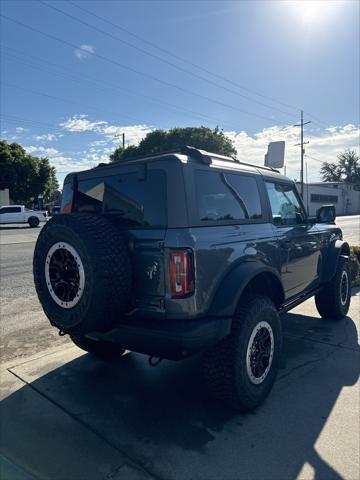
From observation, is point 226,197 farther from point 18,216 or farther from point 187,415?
point 18,216

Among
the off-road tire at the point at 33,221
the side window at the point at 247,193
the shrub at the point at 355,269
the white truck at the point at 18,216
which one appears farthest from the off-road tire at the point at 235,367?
the off-road tire at the point at 33,221

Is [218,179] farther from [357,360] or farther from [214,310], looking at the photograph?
[357,360]

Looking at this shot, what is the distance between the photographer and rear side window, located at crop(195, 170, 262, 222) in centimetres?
283

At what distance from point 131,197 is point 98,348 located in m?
1.70

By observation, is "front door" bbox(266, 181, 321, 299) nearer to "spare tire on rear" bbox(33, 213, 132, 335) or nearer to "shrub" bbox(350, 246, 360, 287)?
"spare tire on rear" bbox(33, 213, 132, 335)

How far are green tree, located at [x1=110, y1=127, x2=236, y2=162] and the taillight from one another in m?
37.4

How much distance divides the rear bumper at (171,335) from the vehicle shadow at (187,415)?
0.59 meters

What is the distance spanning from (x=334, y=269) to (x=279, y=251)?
1.67m

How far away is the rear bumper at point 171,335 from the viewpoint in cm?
246

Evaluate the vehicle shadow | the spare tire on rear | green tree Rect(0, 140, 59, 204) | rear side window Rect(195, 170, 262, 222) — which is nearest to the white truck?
green tree Rect(0, 140, 59, 204)

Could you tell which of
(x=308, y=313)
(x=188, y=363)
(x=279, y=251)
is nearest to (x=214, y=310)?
(x=279, y=251)

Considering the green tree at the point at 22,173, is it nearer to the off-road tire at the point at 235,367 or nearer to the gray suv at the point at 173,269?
the gray suv at the point at 173,269

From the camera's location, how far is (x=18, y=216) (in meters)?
28.5

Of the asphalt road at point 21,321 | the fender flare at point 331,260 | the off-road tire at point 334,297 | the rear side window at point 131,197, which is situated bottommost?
the asphalt road at point 21,321
